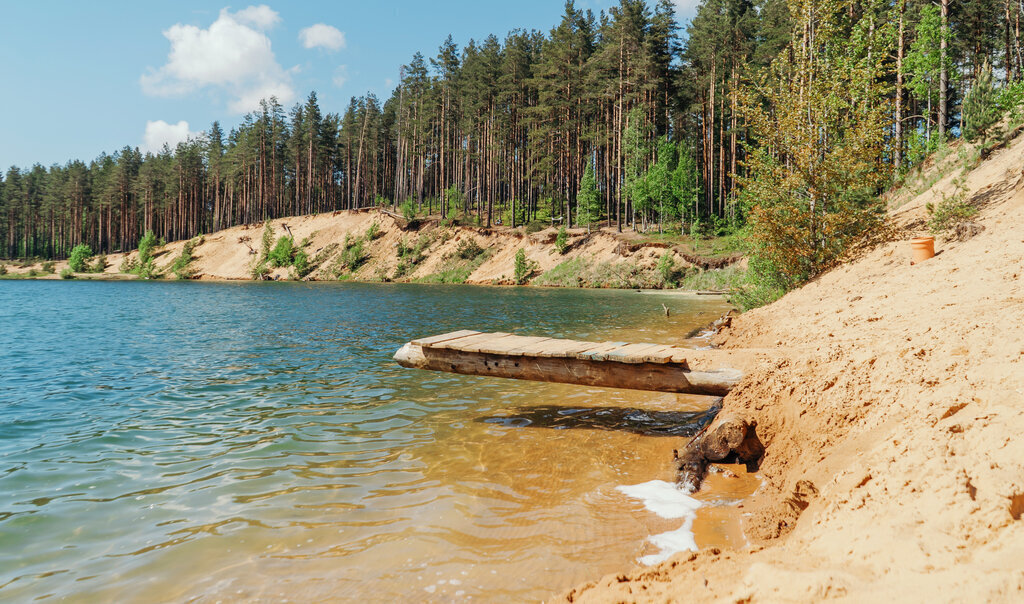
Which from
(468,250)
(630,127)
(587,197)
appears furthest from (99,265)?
(630,127)

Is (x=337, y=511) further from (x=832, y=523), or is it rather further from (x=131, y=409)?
(x=131, y=409)

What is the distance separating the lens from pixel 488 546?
438 cm

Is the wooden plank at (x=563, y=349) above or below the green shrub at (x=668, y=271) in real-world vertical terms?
below

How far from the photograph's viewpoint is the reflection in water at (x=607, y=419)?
7633 mm

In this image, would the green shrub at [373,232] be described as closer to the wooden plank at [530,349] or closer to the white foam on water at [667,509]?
the wooden plank at [530,349]

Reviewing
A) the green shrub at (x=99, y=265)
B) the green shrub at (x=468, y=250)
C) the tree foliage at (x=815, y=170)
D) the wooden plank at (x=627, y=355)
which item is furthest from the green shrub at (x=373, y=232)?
the wooden plank at (x=627, y=355)

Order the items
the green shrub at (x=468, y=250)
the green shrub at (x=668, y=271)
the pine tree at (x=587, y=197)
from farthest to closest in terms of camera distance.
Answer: the green shrub at (x=468, y=250), the pine tree at (x=587, y=197), the green shrub at (x=668, y=271)

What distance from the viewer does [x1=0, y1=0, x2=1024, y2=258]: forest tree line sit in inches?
599

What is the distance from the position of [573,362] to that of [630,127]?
4484 cm

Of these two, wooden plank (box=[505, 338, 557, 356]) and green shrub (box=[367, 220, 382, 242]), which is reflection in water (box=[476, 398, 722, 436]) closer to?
wooden plank (box=[505, 338, 557, 356])

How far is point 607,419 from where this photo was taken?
8172 mm

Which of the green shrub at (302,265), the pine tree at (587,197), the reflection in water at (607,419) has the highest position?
the pine tree at (587,197)

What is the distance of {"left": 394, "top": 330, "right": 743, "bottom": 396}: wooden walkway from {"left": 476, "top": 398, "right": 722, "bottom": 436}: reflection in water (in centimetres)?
93

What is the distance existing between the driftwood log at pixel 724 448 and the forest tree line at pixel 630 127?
10373 mm
